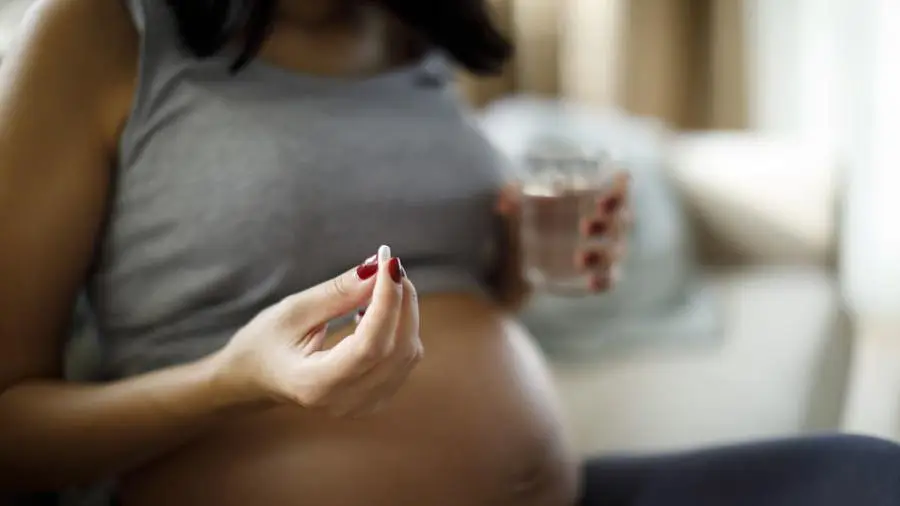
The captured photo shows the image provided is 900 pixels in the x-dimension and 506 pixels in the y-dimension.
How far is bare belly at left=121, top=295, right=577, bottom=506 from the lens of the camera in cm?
68

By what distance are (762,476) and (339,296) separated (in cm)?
42

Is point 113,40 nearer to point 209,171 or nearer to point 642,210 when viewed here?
point 209,171

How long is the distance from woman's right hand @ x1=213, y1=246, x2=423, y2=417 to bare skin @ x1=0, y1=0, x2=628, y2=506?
1.3 inches

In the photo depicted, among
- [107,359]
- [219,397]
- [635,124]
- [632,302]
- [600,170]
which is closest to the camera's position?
[219,397]

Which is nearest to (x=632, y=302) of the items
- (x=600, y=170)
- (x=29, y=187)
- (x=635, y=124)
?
(x=635, y=124)

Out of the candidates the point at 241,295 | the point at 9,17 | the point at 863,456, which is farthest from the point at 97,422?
the point at 863,456

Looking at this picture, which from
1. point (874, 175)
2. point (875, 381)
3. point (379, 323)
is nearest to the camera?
point (379, 323)

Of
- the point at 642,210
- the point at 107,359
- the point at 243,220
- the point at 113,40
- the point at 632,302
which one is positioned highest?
the point at 113,40

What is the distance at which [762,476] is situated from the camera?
79 cm

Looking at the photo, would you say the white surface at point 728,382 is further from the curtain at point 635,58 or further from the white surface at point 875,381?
the curtain at point 635,58

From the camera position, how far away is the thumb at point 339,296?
56cm

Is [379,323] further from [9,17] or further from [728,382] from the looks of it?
[728,382]

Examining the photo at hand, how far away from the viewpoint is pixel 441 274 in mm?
821

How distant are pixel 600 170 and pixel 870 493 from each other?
39 centimetres
